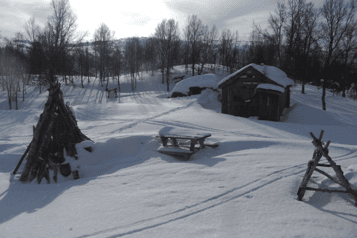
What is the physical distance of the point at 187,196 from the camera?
4.61m

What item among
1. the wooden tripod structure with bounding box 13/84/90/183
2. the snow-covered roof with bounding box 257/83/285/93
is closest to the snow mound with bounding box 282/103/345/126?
the snow-covered roof with bounding box 257/83/285/93

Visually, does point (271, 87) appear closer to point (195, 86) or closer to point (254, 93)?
point (254, 93)

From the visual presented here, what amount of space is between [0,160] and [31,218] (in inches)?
194

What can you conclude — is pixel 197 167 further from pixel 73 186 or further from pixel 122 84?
pixel 122 84

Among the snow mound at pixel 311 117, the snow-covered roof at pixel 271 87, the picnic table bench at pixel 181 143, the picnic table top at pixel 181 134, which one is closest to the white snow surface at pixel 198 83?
the snow mound at pixel 311 117

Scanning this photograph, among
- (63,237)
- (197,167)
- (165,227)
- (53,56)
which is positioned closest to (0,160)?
(63,237)

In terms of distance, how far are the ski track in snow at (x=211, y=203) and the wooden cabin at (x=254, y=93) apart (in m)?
11.3

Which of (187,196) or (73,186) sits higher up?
(187,196)

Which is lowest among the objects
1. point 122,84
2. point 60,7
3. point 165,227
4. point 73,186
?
point 73,186

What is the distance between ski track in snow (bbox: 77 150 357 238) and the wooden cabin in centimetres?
1133

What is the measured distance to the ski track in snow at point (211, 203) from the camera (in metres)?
3.69

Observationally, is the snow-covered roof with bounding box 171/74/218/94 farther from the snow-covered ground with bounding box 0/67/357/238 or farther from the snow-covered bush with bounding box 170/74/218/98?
the snow-covered ground with bounding box 0/67/357/238

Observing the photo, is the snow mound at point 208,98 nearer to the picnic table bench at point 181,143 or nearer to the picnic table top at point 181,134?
the picnic table top at point 181,134

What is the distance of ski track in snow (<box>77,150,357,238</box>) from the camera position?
3.69 m
